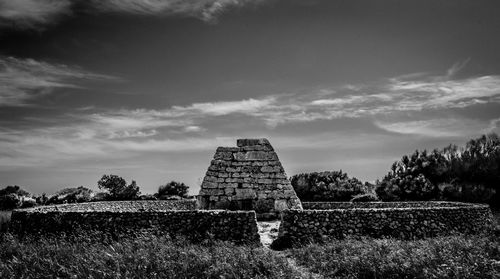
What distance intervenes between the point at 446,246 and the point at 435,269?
2336 mm

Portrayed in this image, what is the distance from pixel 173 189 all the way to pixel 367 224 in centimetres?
2159

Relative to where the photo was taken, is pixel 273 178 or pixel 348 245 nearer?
pixel 348 245

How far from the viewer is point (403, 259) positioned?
9578mm

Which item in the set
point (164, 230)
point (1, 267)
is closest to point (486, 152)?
point (164, 230)

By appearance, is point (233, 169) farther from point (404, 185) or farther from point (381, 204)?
point (404, 185)

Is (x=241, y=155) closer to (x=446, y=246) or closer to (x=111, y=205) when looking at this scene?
(x=111, y=205)

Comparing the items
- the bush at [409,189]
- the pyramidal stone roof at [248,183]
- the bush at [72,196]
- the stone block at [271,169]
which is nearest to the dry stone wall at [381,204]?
the pyramidal stone roof at [248,183]

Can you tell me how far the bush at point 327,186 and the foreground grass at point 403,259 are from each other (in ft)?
54.7

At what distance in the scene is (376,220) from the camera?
548 inches

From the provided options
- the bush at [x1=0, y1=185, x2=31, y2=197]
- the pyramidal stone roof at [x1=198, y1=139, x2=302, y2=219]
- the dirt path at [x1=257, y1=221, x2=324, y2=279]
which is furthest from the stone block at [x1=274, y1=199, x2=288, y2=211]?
the bush at [x1=0, y1=185, x2=31, y2=197]

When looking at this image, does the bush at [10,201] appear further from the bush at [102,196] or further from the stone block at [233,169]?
the stone block at [233,169]

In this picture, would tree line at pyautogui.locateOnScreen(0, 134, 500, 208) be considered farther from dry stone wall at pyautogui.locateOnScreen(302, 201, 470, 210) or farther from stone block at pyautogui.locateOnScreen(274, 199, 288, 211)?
stone block at pyautogui.locateOnScreen(274, 199, 288, 211)

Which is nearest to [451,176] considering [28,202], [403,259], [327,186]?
[327,186]

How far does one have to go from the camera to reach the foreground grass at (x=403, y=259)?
336 inches
